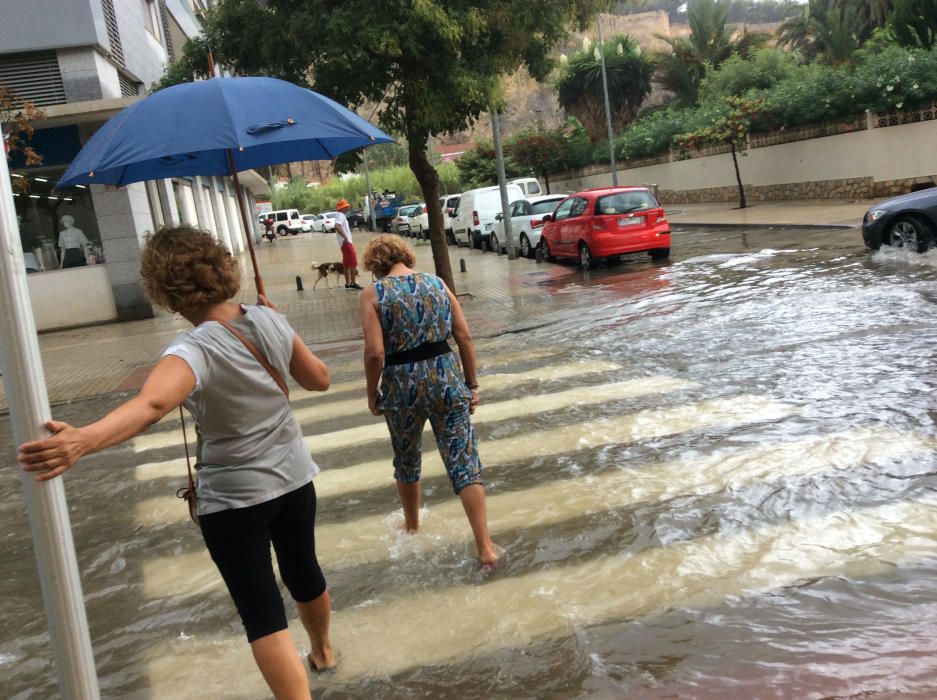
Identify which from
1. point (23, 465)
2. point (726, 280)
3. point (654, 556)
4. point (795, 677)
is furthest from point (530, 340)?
point (23, 465)

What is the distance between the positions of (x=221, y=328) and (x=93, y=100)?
14507 millimetres

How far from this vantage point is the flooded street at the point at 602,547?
134 inches

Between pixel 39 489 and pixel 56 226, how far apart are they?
15.4 metres

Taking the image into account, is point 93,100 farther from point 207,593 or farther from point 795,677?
point 795,677

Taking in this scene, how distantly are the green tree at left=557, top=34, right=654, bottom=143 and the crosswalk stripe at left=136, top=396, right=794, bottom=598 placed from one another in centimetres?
4660

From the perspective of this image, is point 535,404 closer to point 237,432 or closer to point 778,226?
point 237,432

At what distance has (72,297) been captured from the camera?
53.9 feet

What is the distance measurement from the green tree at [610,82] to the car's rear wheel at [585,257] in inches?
1387

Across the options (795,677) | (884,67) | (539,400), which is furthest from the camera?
(884,67)

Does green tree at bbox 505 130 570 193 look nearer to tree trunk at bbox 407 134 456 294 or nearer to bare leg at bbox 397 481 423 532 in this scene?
tree trunk at bbox 407 134 456 294

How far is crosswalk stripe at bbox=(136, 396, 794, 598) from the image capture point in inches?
182

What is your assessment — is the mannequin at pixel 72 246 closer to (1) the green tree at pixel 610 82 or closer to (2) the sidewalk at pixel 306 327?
(2) the sidewalk at pixel 306 327

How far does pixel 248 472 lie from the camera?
2889 mm

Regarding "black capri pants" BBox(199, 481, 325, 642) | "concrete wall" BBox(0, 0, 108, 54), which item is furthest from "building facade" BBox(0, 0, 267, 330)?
"black capri pants" BBox(199, 481, 325, 642)
